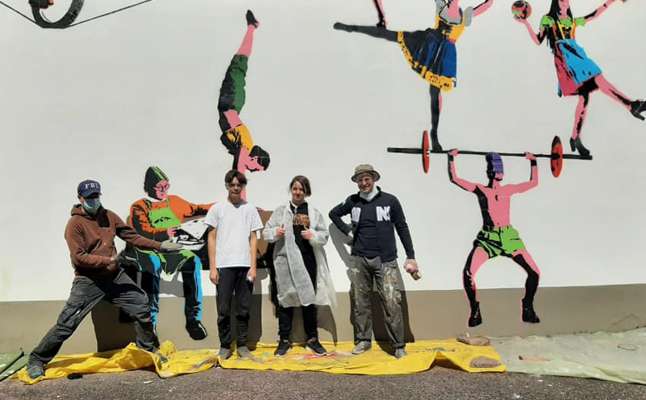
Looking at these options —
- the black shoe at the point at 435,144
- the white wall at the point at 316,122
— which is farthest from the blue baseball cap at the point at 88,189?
the black shoe at the point at 435,144

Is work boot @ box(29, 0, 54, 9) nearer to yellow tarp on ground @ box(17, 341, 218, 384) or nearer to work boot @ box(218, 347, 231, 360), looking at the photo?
yellow tarp on ground @ box(17, 341, 218, 384)

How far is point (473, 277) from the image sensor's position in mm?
4797

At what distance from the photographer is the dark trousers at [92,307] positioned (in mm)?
4078

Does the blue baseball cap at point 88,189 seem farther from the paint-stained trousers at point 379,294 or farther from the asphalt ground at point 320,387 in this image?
the paint-stained trousers at point 379,294

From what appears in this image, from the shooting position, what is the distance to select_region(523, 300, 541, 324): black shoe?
15.9 ft

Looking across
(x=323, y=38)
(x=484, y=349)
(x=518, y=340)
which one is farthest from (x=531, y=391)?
(x=323, y=38)

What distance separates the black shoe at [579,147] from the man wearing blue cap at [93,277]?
4.78 metres

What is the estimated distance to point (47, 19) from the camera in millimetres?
4648

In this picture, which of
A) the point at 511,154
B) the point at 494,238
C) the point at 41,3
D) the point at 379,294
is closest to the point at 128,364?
the point at 379,294

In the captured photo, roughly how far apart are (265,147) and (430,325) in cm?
268

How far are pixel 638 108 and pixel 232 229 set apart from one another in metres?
4.85

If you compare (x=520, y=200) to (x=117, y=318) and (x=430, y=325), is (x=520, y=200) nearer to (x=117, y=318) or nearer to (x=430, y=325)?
(x=430, y=325)

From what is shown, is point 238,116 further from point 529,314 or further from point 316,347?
point 529,314

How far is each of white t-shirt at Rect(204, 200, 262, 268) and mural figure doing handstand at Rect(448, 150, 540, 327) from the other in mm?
2282
